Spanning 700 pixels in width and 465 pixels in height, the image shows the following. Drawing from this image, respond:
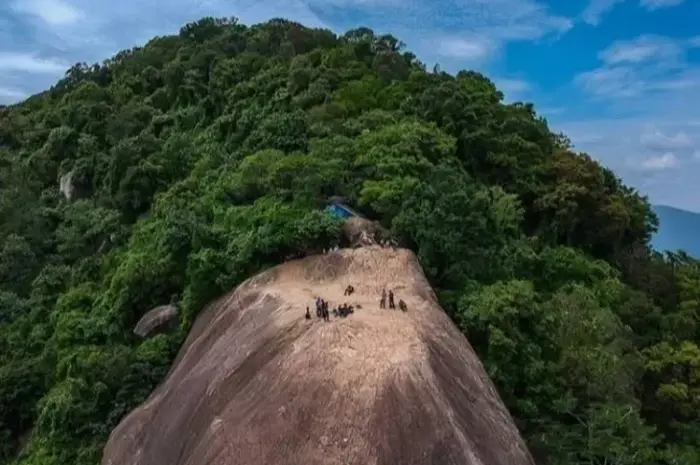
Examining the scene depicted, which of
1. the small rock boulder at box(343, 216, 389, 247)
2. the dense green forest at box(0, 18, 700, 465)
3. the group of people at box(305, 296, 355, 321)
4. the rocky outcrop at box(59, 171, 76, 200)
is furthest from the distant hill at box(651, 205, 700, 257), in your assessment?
the group of people at box(305, 296, 355, 321)

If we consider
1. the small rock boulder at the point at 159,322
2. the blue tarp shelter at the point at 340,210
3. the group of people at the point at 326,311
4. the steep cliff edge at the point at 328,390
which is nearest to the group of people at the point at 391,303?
the steep cliff edge at the point at 328,390

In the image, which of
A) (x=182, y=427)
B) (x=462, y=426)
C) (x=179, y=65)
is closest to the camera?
(x=462, y=426)

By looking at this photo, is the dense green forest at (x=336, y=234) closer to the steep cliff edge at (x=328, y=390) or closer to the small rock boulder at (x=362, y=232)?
the small rock boulder at (x=362, y=232)

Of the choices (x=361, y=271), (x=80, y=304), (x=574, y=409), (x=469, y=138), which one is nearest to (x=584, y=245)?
(x=469, y=138)

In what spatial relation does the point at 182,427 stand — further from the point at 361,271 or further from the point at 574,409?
the point at 574,409

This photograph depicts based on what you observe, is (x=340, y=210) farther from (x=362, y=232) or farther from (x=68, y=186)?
(x=68, y=186)

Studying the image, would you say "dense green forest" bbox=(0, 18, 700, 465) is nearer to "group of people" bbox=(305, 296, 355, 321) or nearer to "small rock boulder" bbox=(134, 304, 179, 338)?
"small rock boulder" bbox=(134, 304, 179, 338)
